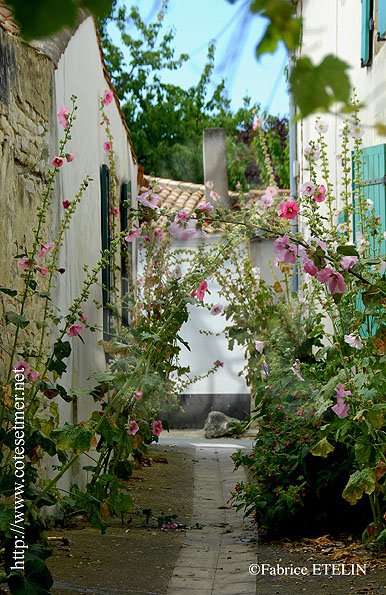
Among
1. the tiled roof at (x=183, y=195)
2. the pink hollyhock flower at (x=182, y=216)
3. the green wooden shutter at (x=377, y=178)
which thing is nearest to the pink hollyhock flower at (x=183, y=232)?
the pink hollyhock flower at (x=182, y=216)

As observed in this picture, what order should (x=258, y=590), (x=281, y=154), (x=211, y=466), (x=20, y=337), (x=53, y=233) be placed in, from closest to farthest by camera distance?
(x=258, y=590) < (x=20, y=337) < (x=53, y=233) < (x=211, y=466) < (x=281, y=154)

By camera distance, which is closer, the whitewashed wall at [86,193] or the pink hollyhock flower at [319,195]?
the pink hollyhock flower at [319,195]

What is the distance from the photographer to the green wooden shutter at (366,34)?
7977mm

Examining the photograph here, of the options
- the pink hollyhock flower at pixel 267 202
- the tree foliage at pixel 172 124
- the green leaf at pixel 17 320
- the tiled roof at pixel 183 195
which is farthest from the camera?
the tree foliage at pixel 172 124

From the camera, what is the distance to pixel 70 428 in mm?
4336

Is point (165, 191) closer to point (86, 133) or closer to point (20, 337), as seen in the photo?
point (86, 133)

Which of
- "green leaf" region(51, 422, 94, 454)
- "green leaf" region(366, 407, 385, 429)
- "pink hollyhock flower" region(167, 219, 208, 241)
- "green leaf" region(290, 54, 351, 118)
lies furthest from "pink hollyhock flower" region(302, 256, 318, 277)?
"green leaf" region(290, 54, 351, 118)

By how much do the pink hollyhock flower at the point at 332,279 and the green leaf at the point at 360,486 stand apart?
0.94m

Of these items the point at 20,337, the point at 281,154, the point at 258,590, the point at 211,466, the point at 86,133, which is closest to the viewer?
the point at 258,590

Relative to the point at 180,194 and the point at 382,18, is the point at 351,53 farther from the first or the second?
the point at 180,194

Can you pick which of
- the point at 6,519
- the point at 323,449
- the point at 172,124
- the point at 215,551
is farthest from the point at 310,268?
the point at 172,124

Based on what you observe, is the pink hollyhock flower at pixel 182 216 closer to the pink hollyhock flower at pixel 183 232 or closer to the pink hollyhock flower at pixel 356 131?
the pink hollyhock flower at pixel 183 232

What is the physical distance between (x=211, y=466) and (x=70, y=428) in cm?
590

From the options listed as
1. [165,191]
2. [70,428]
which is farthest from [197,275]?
[165,191]
